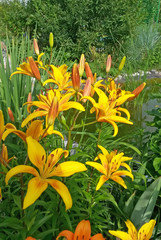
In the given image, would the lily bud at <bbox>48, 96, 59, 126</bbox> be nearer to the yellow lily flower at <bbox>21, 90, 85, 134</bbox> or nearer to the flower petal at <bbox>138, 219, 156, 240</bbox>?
the yellow lily flower at <bbox>21, 90, 85, 134</bbox>

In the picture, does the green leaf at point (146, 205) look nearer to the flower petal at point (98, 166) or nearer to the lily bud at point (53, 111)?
the flower petal at point (98, 166)

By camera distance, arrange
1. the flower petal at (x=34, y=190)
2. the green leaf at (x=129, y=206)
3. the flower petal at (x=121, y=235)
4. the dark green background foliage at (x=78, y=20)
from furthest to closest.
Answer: the dark green background foliage at (x=78, y=20)
the green leaf at (x=129, y=206)
the flower petal at (x=121, y=235)
the flower petal at (x=34, y=190)

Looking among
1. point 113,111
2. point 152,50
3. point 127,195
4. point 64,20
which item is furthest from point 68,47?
point 113,111

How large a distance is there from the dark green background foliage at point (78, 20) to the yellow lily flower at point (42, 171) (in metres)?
5.33

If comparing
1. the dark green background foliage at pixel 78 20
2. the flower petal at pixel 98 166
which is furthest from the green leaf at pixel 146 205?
the dark green background foliage at pixel 78 20

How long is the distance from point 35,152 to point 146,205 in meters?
0.90

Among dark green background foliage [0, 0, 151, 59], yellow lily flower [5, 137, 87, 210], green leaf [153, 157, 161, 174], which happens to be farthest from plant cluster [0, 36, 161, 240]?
dark green background foliage [0, 0, 151, 59]

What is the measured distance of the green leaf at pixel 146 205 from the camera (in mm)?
1368

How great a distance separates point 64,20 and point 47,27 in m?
0.46

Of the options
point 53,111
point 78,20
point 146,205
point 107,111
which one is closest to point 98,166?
point 107,111

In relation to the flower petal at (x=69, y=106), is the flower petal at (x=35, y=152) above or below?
below

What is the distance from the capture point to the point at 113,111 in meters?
1.01

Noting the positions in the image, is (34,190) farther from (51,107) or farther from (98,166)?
(98,166)

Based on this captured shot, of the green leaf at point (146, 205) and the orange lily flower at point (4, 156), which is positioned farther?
the green leaf at point (146, 205)
